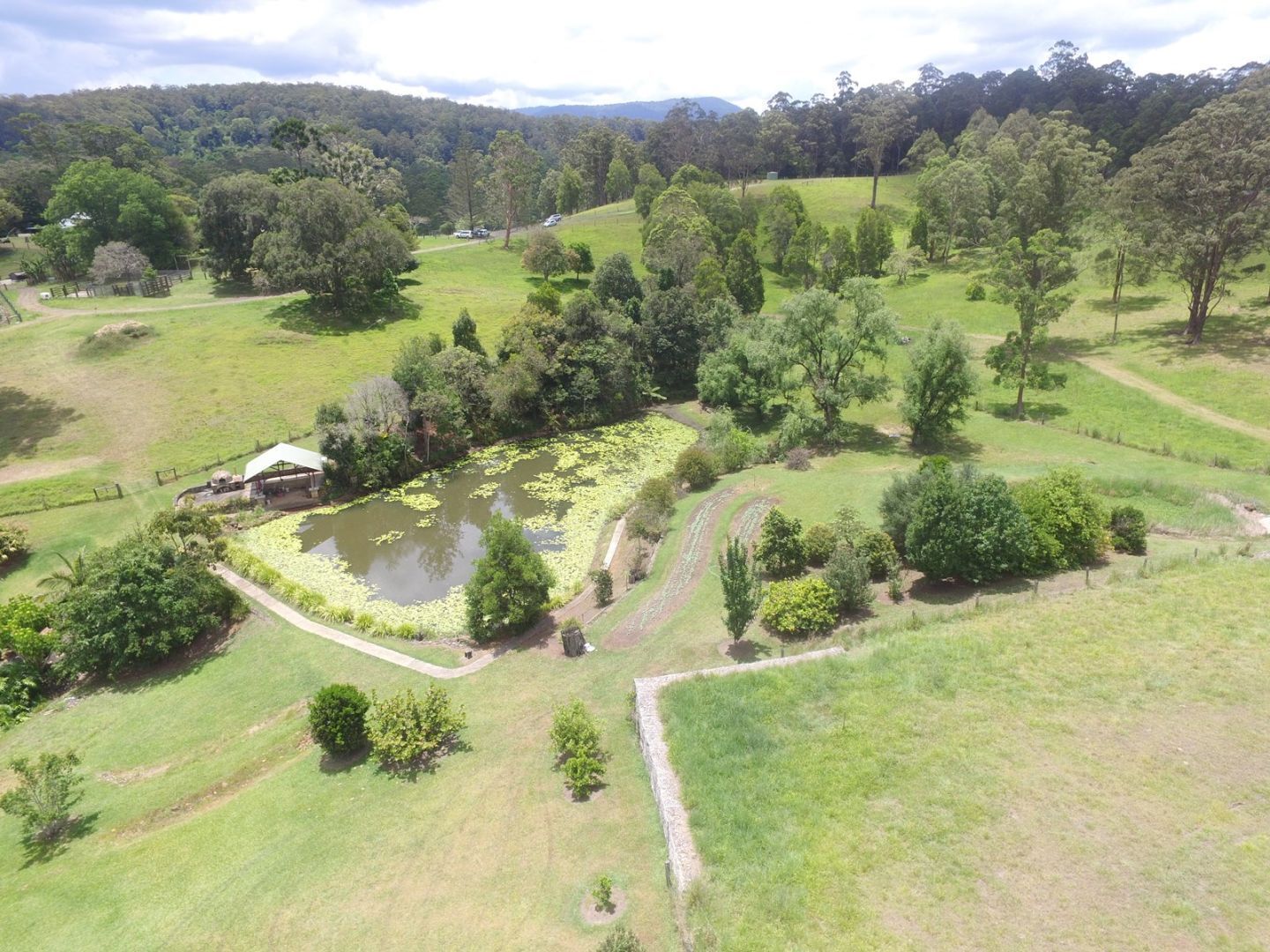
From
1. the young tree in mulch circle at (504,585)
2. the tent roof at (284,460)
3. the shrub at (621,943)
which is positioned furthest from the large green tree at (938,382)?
the tent roof at (284,460)

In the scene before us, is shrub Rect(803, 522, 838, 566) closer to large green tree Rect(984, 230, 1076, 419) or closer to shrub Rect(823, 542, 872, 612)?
shrub Rect(823, 542, 872, 612)

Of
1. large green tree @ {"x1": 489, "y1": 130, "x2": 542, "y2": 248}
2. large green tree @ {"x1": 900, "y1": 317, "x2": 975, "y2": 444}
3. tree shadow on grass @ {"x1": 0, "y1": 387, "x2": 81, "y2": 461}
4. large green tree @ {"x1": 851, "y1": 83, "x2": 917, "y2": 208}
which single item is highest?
large green tree @ {"x1": 851, "y1": 83, "x2": 917, "y2": 208}

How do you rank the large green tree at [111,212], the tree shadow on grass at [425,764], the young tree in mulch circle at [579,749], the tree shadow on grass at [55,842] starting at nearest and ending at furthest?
the young tree in mulch circle at [579,749]
the tree shadow on grass at [55,842]
the tree shadow on grass at [425,764]
the large green tree at [111,212]

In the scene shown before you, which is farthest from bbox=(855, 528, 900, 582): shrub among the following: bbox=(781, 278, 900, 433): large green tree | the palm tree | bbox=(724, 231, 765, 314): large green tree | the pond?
bbox=(724, 231, 765, 314): large green tree

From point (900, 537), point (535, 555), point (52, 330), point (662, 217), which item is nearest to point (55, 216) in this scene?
point (52, 330)

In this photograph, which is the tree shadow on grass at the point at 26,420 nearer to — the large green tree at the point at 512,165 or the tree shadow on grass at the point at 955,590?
the tree shadow on grass at the point at 955,590

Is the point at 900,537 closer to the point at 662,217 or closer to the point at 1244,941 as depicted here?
the point at 1244,941
